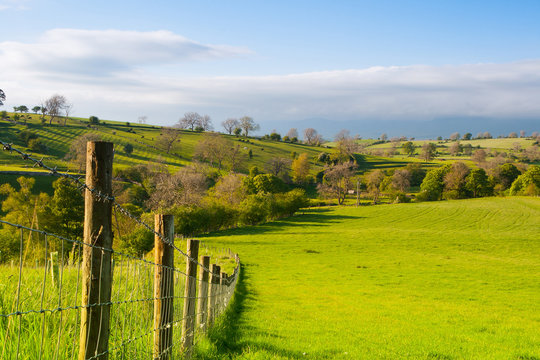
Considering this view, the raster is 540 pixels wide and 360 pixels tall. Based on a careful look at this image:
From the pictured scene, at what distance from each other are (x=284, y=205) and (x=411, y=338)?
73.9 metres

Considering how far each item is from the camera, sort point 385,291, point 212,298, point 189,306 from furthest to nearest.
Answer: point 385,291
point 212,298
point 189,306

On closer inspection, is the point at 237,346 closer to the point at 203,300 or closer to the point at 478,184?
the point at 203,300

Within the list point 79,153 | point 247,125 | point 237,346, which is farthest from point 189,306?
point 247,125

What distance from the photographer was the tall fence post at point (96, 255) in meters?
3.77

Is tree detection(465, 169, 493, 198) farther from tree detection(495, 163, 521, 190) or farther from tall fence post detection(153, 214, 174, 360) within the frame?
tall fence post detection(153, 214, 174, 360)

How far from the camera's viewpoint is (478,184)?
117000 mm

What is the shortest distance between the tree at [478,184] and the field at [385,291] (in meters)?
36.0

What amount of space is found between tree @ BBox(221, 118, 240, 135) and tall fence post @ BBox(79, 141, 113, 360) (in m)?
192

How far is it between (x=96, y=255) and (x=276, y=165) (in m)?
134

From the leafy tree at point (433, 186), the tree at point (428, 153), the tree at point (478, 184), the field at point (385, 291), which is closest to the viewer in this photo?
the field at point (385, 291)

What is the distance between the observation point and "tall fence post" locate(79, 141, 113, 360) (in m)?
3.77

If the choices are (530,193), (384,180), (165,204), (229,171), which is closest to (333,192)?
(384,180)

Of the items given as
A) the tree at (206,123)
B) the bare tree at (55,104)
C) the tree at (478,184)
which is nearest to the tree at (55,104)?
the bare tree at (55,104)

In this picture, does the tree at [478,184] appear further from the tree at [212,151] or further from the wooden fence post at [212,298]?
the wooden fence post at [212,298]
